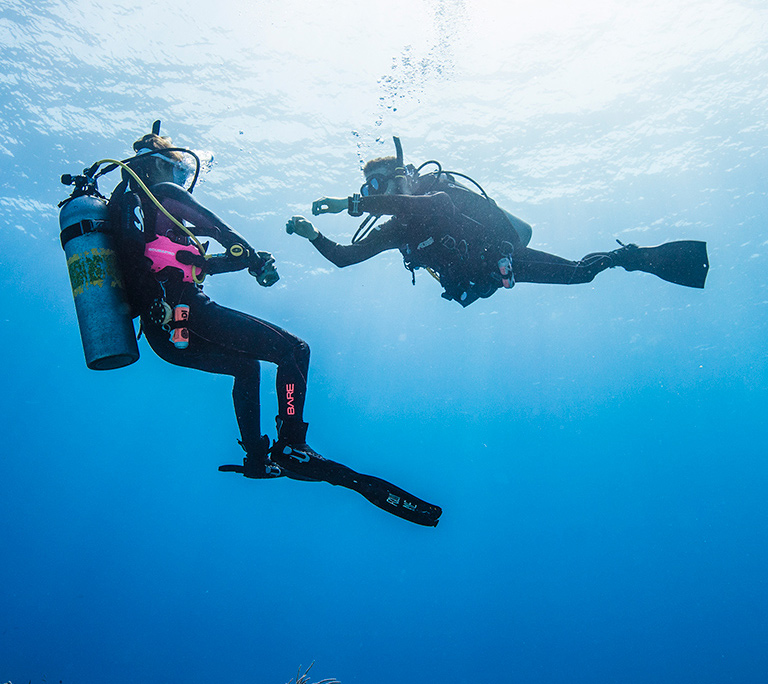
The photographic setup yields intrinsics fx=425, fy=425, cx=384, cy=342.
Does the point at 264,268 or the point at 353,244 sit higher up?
the point at 353,244

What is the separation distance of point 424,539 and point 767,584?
45.8 m

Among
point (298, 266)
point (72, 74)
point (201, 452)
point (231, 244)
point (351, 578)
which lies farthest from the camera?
point (351, 578)

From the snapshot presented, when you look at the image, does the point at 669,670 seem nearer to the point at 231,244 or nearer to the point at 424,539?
the point at 424,539

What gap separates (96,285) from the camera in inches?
130

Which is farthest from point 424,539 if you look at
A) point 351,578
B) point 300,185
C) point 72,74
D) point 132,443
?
point 72,74

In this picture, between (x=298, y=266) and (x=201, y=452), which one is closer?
(x=298, y=266)

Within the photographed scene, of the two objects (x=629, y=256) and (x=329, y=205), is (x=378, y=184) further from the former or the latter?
(x=629, y=256)

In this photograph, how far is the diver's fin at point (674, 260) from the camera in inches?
222

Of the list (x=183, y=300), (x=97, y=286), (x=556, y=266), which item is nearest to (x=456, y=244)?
(x=556, y=266)

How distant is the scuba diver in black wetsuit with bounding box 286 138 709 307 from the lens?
4766 mm

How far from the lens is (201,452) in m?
51.3

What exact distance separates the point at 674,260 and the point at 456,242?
306 cm

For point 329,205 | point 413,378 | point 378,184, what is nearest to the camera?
point 329,205

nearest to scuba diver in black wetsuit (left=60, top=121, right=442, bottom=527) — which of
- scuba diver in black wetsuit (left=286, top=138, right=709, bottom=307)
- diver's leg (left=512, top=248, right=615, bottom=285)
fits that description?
scuba diver in black wetsuit (left=286, top=138, right=709, bottom=307)
